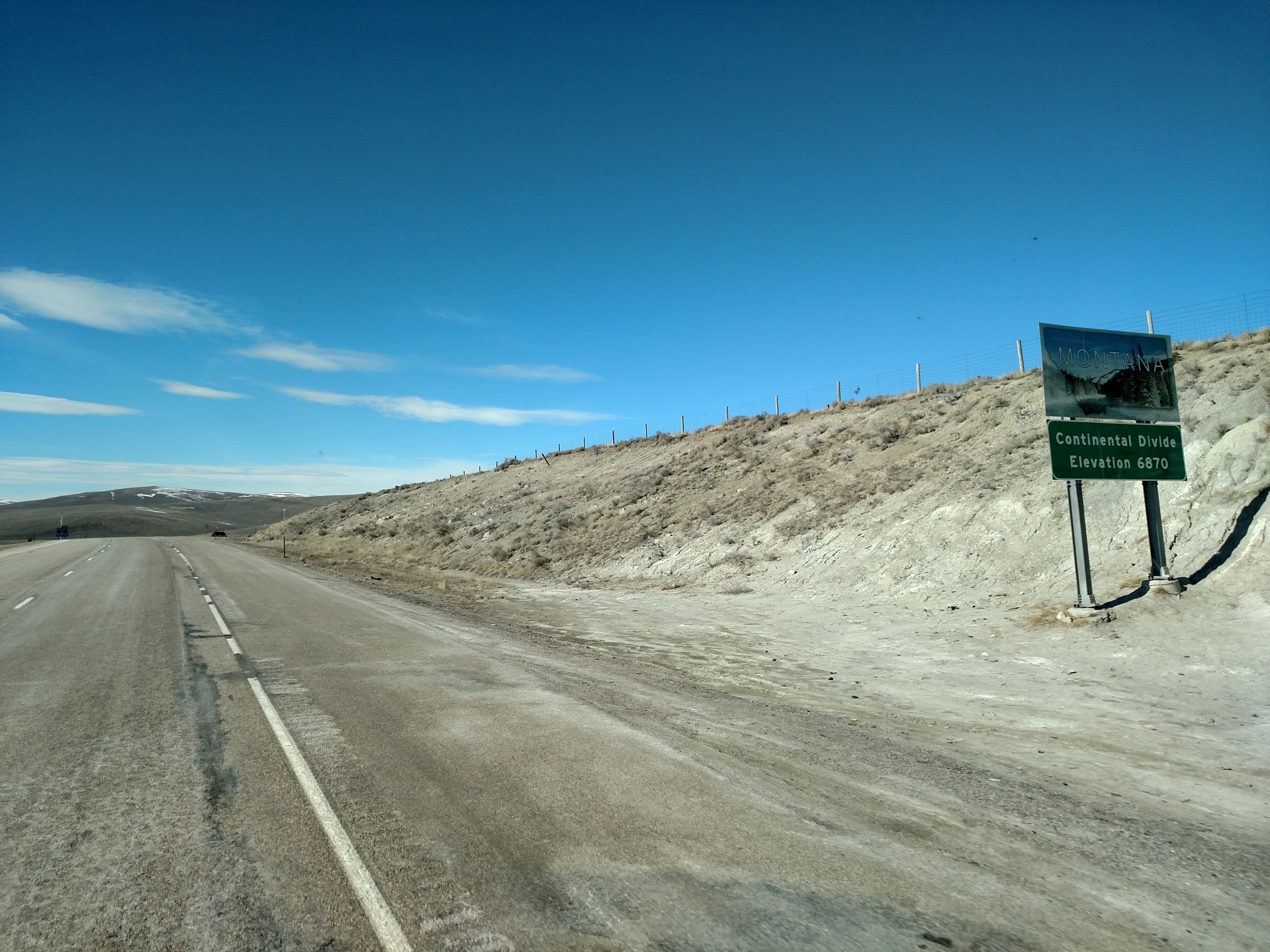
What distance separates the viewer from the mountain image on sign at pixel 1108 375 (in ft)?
41.7

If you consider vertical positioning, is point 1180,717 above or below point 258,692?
below

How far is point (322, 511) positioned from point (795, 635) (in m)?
76.7

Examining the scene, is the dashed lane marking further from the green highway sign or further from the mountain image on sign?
the mountain image on sign

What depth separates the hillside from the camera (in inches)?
550

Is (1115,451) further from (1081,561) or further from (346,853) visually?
(346,853)

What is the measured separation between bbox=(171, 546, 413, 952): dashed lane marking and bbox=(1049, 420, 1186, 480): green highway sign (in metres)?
11.6

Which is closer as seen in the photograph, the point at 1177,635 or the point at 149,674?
the point at 149,674

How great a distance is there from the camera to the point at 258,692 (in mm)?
8469

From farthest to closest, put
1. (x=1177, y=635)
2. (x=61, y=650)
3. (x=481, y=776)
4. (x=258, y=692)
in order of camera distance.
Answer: (x=61, y=650), (x=1177, y=635), (x=258, y=692), (x=481, y=776)

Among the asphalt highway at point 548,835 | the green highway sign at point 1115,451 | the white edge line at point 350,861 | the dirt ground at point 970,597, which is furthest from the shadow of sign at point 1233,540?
the white edge line at point 350,861

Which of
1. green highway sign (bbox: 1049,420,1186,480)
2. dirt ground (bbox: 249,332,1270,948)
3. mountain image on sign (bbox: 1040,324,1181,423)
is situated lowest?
dirt ground (bbox: 249,332,1270,948)

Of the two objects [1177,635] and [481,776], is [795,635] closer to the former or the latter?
[1177,635]

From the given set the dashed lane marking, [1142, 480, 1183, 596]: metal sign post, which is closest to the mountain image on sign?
→ [1142, 480, 1183, 596]: metal sign post

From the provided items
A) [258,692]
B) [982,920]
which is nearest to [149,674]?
[258,692]
